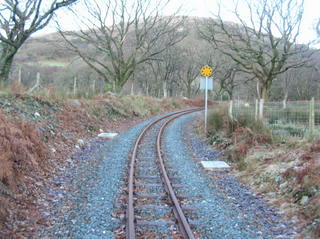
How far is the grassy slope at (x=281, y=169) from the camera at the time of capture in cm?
553

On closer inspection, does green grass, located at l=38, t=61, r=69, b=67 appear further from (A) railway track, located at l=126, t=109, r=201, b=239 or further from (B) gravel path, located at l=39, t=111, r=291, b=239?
(A) railway track, located at l=126, t=109, r=201, b=239

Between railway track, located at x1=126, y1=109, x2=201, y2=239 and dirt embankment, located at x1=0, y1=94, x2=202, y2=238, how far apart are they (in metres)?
1.63

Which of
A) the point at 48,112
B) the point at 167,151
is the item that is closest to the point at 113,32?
the point at 48,112

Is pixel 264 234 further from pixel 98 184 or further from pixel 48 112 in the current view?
pixel 48 112

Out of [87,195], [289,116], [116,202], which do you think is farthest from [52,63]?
[116,202]

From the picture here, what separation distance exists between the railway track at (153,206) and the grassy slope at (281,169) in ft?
6.30

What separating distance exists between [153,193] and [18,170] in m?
3.00

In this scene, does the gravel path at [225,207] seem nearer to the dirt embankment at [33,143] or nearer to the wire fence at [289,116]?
the dirt embankment at [33,143]

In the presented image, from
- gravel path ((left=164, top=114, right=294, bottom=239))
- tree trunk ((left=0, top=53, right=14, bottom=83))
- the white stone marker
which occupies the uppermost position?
tree trunk ((left=0, top=53, right=14, bottom=83))

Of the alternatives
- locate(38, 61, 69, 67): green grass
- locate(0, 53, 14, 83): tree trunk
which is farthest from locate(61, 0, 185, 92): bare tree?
locate(38, 61, 69, 67): green grass

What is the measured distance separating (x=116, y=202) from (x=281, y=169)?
397 cm

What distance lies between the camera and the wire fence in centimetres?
980

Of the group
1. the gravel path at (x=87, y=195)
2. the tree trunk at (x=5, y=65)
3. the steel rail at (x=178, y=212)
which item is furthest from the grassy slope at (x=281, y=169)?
the tree trunk at (x=5, y=65)

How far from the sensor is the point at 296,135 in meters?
10.3
